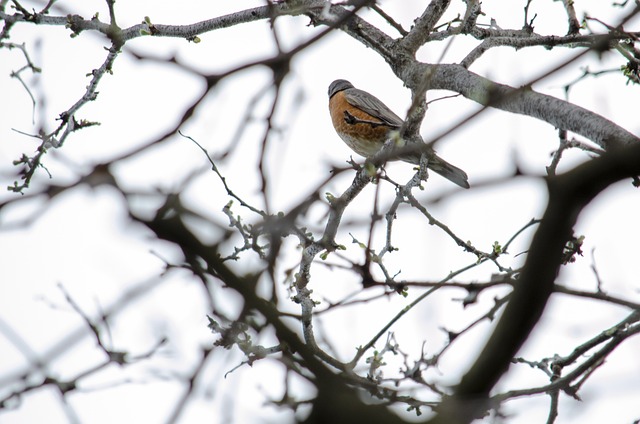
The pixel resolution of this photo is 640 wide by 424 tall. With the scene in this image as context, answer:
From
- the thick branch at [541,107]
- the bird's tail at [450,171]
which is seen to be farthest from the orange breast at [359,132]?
the thick branch at [541,107]

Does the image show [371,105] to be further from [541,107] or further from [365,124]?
[541,107]

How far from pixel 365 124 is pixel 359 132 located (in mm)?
183

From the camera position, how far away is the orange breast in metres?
6.40

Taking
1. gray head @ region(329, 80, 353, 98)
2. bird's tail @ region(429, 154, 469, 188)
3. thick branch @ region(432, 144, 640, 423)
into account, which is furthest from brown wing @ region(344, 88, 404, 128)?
thick branch @ region(432, 144, 640, 423)

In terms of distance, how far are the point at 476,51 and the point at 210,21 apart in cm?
164

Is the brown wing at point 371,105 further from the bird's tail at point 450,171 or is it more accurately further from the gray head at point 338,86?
the bird's tail at point 450,171

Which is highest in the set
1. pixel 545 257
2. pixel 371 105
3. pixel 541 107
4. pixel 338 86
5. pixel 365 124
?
pixel 338 86

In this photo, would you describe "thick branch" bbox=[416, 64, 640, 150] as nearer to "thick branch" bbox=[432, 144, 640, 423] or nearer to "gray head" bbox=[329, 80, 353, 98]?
"thick branch" bbox=[432, 144, 640, 423]

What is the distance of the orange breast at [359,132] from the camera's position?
252 inches

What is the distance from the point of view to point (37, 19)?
4.27 meters

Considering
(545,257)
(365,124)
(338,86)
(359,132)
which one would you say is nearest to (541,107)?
(545,257)

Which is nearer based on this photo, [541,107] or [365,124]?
[541,107]

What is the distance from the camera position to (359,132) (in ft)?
21.3

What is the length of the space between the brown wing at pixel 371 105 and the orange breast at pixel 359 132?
5cm
